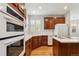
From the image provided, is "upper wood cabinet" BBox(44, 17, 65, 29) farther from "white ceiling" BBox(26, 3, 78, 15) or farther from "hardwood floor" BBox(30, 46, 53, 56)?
"hardwood floor" BBox(30, 46, 53, 56)

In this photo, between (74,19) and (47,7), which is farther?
(74,19)

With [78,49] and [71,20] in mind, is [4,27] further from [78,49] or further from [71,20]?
[71,20]

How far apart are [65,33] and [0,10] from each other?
11.5 feet

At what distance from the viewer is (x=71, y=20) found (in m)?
5.75

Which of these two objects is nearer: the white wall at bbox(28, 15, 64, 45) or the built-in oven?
the built-in oven

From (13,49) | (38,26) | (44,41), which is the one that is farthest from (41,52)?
(13,49)

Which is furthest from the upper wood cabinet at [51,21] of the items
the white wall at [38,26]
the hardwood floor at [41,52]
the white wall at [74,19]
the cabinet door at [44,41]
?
the hardwood floor at [41,52]

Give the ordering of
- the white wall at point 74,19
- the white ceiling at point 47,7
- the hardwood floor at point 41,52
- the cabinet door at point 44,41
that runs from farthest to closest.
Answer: the cabinet door at point 44,41, the white wall at point 74,19, the white ceiling at point 47,7, the hardwood floor at point 41,52

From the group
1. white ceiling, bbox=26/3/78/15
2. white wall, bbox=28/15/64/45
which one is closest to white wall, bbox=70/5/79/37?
white ceiling, bbox=26/3/78/15

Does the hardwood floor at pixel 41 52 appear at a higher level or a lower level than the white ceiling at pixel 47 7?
lower

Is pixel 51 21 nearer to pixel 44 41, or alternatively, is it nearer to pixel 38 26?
pixel 38 26

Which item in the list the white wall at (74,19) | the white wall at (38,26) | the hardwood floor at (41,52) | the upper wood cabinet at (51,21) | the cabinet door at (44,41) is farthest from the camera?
the white wall at (38,26)

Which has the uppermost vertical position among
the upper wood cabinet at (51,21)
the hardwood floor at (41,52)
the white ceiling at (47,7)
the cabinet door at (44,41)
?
the white ceiling at (47,7)

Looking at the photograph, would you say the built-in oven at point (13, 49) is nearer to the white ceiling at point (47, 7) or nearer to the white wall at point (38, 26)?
the white ceiling at point (47, 7)
